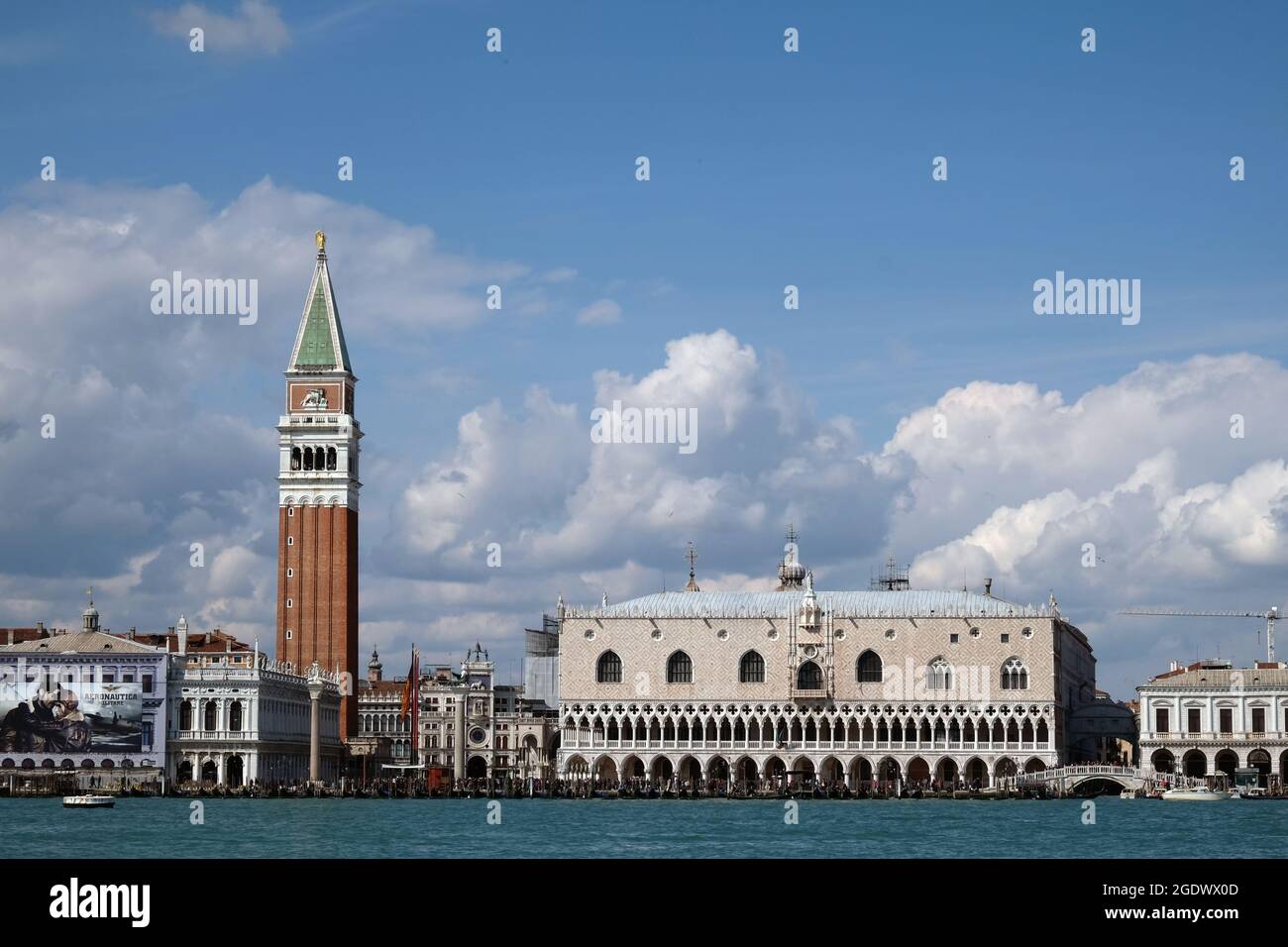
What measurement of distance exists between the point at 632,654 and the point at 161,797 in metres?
26.6

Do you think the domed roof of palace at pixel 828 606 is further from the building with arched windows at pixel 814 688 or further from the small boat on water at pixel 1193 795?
the small boat on water at pixel 1193 795

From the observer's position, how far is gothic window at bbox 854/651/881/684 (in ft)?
351

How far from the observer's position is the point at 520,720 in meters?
133

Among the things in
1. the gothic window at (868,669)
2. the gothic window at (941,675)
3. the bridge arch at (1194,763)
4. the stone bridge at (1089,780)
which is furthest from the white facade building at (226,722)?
the bridge arch at (1194,763)

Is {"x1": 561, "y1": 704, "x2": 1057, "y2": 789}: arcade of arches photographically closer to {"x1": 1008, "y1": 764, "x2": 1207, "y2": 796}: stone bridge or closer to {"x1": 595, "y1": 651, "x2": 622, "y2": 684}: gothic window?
{"x1": 595, "y1": 651, "x2": 622, "y2": 684}: gothic window

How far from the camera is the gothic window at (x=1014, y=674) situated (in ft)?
346

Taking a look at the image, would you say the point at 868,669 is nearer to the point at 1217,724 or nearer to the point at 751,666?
the point at 751,666

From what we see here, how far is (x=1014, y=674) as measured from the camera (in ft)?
346

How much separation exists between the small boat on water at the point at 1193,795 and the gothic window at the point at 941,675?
43.3 ft

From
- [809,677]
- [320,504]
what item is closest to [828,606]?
[809,677]

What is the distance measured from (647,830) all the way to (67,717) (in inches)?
1977
